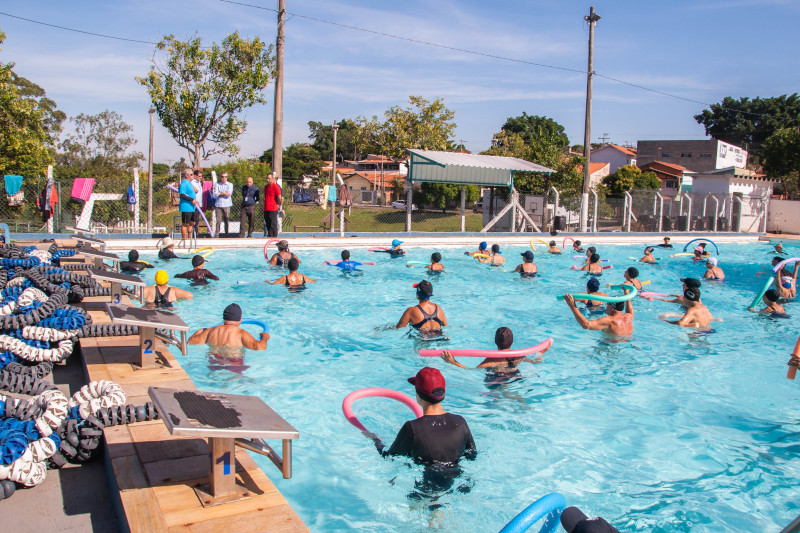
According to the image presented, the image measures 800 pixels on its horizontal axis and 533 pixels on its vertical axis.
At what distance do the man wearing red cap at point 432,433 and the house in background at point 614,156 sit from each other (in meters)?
75.1

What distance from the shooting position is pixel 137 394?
4.64 meters

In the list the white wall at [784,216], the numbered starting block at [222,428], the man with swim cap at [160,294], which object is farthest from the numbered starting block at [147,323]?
the white wall at [784,216]

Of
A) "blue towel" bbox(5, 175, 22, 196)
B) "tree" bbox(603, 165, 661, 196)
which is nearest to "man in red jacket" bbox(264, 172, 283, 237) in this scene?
"blue towel" bbox(5, 175, 22, 196)

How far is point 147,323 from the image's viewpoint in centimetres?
482

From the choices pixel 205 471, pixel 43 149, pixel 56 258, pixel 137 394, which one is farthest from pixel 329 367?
pixel 43 149

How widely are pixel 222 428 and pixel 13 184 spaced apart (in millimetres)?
16492

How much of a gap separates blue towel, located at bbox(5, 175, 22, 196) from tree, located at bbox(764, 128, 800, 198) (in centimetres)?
4186

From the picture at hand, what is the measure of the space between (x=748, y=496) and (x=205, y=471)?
452cm

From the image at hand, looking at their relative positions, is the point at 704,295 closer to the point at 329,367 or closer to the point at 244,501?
the point at 329,367

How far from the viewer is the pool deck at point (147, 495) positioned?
3.00 m

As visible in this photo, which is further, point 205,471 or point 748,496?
point 748,496

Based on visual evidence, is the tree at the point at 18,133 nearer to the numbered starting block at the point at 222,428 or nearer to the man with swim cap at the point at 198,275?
the man with swim cap at the point at 198,275

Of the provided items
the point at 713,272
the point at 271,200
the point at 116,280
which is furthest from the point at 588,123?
the point at 116,280

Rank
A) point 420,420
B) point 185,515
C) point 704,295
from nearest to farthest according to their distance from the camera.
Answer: point 185,515 < point 420,420 < point 704,295
